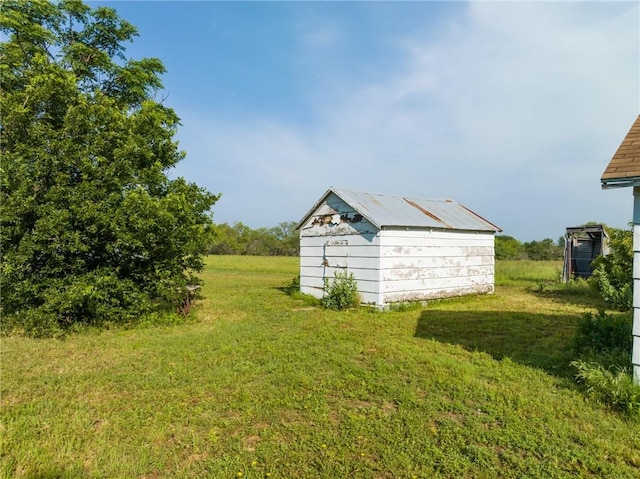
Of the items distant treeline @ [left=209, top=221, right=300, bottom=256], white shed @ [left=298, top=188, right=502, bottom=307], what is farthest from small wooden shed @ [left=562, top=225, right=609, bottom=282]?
distant treeline @ [left=209, top=221, right=300, bottom=256]

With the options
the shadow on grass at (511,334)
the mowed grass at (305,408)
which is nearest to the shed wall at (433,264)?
the shadow on grass at (511,334)

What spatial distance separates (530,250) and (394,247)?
4511cm

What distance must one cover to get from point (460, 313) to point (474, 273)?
4.10 m

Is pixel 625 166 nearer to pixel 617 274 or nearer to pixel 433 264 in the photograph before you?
pixel 433 264

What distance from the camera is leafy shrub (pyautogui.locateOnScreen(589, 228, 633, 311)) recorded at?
11281mm

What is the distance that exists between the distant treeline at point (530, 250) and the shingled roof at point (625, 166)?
42.4 metres

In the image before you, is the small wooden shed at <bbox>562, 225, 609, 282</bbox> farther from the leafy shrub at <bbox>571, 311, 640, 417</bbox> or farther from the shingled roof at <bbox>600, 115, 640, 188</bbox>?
the shingled roof at <bbox>600, 115, 640, 188</bbox>

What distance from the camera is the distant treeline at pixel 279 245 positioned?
153ft

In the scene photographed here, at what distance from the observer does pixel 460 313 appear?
10.5 meters

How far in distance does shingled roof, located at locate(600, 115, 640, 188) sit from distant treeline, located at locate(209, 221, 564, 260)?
39.5 metres

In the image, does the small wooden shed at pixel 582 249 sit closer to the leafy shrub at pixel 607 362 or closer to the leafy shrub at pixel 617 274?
the leafy shrub at pixel 617 274

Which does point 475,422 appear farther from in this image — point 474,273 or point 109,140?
point 474,273

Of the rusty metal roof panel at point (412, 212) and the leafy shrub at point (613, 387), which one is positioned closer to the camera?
the leafy shrub at point (613, 387)

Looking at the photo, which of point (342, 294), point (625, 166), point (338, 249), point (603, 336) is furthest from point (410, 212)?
point (625, 166)
